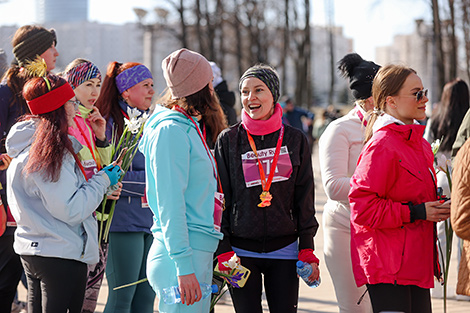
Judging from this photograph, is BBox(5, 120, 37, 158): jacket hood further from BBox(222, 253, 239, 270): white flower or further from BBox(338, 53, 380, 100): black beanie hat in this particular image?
BBox(338, 53, 380, 100): black beanie hat

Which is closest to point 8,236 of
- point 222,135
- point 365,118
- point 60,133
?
point 60,133

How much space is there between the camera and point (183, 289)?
3262 millimetres

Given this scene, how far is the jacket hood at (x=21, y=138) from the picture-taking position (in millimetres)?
3920

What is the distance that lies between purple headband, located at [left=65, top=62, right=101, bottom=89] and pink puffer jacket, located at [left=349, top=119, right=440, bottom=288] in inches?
86.0

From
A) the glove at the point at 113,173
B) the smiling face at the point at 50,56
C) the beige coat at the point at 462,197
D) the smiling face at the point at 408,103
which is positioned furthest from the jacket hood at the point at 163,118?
the smiling face at the point at 50,56

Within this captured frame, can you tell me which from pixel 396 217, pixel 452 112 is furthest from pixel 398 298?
pixel 452 112

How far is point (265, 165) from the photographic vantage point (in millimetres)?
4094

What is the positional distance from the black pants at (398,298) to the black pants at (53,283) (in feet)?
5.22

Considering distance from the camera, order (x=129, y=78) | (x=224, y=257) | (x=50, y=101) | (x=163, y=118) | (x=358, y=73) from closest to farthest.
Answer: (x=163, y=118)
(x=50, y=101)
(x=224, y=257)
(x=358, y=73)
(x=129, y=78)

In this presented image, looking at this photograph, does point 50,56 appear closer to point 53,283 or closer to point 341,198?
point 53,283

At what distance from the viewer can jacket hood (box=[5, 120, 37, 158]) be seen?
3.92m

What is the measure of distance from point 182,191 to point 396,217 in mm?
1104

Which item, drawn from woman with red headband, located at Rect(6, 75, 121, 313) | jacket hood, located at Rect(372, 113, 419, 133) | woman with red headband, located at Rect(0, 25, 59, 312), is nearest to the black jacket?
jacket hood, located at Rect(372, 113, 419, 133)

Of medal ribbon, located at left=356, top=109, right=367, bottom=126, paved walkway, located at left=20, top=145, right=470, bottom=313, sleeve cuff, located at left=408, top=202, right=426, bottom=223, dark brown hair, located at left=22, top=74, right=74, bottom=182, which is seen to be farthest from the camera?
paved walkway, located at left=20, top=145, right=470, bottom=313
